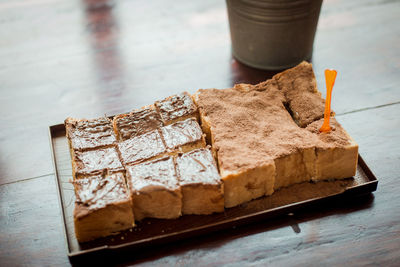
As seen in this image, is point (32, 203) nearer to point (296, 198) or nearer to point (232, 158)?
point (232, 158)

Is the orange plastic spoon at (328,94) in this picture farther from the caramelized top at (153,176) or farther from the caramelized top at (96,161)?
the caramelized top at (96,161)

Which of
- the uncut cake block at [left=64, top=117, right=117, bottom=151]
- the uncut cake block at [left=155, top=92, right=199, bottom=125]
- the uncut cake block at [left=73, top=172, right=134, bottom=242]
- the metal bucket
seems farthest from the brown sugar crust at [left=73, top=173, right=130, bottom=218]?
the metal bucket

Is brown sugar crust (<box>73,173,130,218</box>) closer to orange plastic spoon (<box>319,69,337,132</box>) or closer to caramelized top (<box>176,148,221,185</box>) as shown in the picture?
caramelized top (<box>176,148,221,185</box>)

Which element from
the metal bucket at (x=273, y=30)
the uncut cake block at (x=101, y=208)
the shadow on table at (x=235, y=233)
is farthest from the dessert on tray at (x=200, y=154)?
the metal bucket at (x=273, y=30)

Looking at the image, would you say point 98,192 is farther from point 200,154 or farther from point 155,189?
point 200,154

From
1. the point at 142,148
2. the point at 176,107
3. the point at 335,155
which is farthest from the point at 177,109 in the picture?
the point at 335,155

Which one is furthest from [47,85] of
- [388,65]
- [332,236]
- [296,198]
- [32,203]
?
[388,65]
